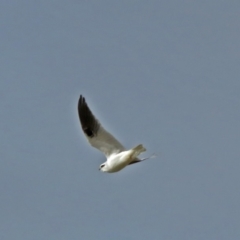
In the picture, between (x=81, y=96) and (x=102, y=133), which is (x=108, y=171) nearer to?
(x=102, y=133)

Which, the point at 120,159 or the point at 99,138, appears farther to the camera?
the point at 99,138

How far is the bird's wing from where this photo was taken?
24.1 m

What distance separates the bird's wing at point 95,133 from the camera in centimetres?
2412

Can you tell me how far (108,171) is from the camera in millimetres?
23938

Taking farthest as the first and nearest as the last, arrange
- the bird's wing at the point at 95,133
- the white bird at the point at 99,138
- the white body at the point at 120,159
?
1. the bird's wing at the point at 95,133
2. the white bird at the point at 99,138
3. the white body at the point at 120,159

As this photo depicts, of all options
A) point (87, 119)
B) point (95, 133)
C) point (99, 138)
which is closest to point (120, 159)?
point (99, 138)

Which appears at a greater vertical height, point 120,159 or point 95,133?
point 95,133

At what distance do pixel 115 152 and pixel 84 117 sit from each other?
175 centimetres

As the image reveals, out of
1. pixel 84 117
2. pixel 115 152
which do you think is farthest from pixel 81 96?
pixel 115 152

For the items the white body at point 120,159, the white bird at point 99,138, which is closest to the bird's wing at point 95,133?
the white bird at point 99,138

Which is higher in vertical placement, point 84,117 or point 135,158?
point 84,117

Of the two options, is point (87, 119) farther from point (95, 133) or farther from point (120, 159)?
point (120, 159)

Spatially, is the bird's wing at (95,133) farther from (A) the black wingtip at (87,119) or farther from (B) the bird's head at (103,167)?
(B) the bird's head at (103,167)

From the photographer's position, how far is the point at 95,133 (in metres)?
24.2
